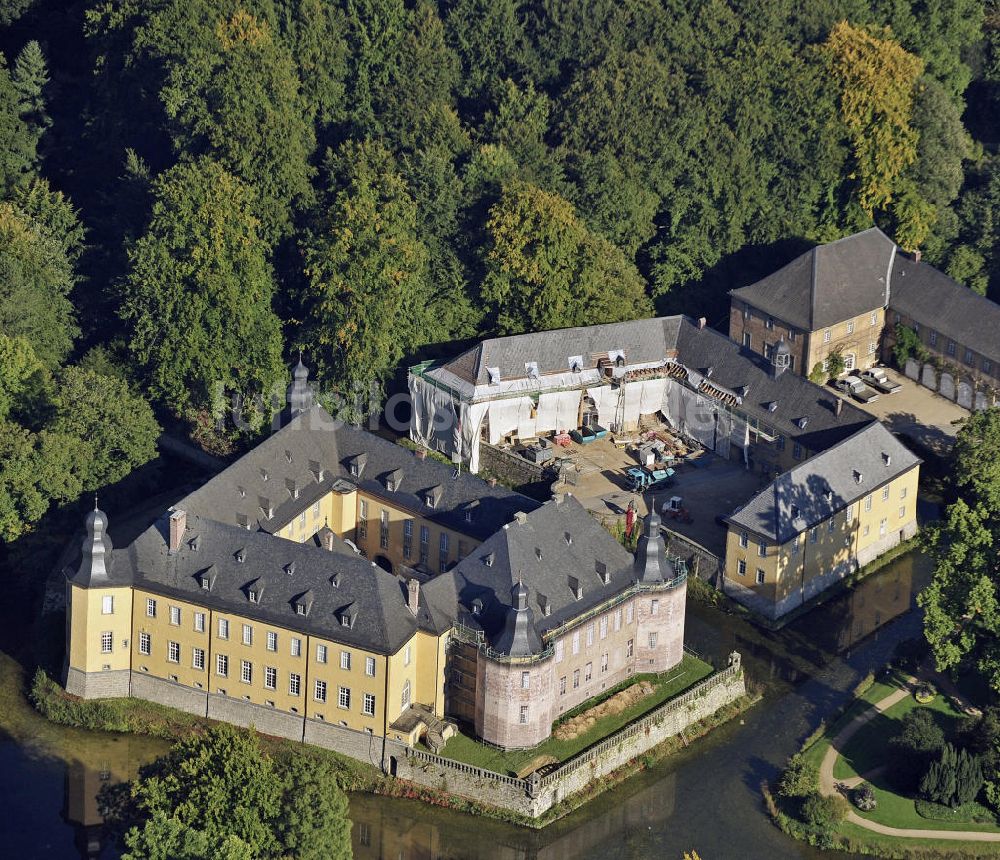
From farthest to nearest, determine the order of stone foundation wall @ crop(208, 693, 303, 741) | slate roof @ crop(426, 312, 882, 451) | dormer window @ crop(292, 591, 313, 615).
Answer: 1. slate roof @ crop(426, 312, 882, 451)
2. stone foundation wall @ crop(208, 693, 303, 741)
3. dormer window @ crop(292, 591, 313, 615)

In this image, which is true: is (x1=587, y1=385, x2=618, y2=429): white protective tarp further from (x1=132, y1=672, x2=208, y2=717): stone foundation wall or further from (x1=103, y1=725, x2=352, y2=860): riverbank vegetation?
(x1=103, y1=725, x2=352, y2=860): riverbank vegetation

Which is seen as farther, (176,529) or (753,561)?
(753,561)

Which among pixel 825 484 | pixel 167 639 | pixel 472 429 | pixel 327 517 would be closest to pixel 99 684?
pixel 167 639

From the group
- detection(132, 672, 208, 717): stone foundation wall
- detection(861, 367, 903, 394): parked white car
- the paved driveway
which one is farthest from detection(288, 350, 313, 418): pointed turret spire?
detection(861, 367, 903, 394): parked white car

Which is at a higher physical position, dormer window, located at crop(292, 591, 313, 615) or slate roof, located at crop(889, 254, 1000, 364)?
slate roof, located at crop(889, 254, 1000, 364)

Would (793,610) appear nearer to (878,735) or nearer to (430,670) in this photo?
(878,735)

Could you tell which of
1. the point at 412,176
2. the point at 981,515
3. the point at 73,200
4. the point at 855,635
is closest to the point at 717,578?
the point at 855,635

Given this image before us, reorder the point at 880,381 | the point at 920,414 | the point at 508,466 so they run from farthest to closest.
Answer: the point at 880,381, the point at 920,414, the point at 508,466

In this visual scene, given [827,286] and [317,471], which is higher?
[827,286]
